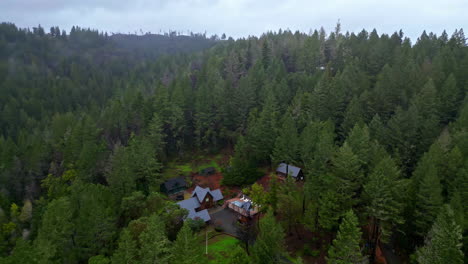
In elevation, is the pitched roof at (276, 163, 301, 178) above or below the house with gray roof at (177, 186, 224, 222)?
above

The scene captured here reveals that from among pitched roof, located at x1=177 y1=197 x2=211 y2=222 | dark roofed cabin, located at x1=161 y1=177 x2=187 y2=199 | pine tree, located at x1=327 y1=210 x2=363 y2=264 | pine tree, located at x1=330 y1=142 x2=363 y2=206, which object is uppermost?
pine tree, located at x1=330 y1=142 x2=363 y2=206

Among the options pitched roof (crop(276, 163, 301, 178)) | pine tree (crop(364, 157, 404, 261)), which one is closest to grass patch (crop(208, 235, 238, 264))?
pine tree (crop(364, 157, 404, 261))

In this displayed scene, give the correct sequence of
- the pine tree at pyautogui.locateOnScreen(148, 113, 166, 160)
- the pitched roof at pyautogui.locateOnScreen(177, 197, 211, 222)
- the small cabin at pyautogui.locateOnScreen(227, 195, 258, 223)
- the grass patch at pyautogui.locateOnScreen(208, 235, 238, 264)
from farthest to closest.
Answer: the pine tree at pyautogui.locateOnScreen(148, 113, 166, 160) < the small cabin at pyautogui.locateOnScreen(227, 195, 258, 223) < the pitched roof at pyautogui.locateOnScreen(177, 197, 211, 222) < the grass patch at pyautogui.locateOnScreen(208, 235, 238, 264)

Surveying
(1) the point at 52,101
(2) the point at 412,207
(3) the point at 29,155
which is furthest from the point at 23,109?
(2) the point at 412,207

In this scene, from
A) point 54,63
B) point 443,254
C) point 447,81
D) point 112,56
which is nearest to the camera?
point 443,254

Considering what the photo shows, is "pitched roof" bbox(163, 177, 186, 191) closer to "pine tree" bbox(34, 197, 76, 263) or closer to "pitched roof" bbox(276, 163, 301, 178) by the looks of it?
"pitched roof" bbox(276, 163, 301, 178)

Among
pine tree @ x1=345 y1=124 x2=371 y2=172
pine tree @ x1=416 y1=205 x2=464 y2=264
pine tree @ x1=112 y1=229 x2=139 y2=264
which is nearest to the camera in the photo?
pine tree @ x1=416 y1=205 x2=464 y2=264

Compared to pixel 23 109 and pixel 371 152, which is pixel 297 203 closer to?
pixel 371 152
